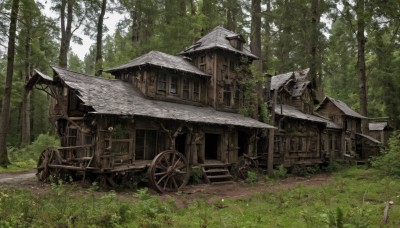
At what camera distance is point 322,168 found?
29.5 metres

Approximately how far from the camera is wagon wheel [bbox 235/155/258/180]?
21.4 meters

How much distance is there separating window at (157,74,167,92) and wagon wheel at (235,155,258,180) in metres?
6.46

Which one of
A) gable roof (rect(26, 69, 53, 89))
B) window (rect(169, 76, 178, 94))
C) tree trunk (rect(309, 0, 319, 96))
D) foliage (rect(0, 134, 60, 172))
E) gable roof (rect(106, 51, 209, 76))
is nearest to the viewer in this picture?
gable roof (rect(26, 69, 53, 89))

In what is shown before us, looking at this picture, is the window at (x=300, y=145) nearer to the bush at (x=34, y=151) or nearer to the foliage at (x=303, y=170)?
the foliage at (x=303, y=170)

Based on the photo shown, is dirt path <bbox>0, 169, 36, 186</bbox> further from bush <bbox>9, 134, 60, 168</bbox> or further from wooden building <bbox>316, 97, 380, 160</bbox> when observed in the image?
wooden building <bbox>316, 97, 380, 160</bbox>

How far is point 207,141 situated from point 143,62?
26.2 ft

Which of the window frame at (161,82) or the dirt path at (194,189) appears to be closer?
the dirt path at (194,189)

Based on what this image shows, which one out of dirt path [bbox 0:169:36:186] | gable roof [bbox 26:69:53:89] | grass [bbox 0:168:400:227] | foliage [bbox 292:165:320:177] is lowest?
foliage [bbox 292:165:320:177]

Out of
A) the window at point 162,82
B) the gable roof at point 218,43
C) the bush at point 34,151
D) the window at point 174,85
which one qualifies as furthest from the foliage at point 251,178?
the bush at point 34,151

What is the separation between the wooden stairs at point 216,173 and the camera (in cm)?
1941

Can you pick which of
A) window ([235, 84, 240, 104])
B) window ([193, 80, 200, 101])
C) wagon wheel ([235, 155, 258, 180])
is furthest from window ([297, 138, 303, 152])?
window ([193, 80, 200, 101])

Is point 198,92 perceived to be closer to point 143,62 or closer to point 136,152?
point 143,62

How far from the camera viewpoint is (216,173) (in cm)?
2052

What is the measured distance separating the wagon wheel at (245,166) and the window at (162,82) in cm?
646
